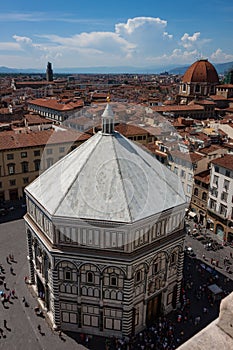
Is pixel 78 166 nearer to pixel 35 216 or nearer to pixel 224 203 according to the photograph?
pixel 35 216

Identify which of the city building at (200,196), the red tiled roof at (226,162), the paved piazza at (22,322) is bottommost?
the paved piazza at (22,322)

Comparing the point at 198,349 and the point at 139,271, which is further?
the point at 139,271

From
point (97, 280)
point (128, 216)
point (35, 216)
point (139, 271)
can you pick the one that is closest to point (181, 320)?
point (139, 271)

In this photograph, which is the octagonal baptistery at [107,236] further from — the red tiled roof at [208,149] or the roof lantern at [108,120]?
the red tiled roof at [208,149]

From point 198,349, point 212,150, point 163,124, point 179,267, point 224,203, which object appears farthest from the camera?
point 163,124

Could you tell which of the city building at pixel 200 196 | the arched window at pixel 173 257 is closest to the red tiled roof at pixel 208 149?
the city building at pixel 200 196

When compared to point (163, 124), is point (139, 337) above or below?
below
